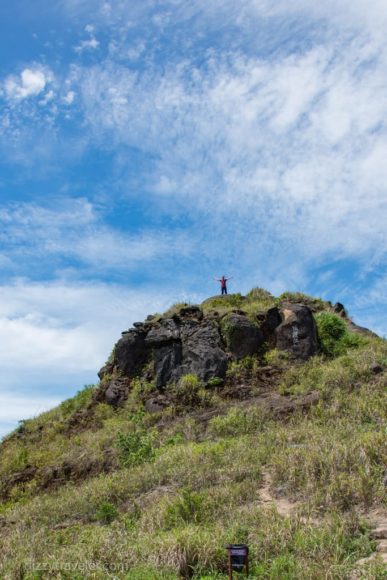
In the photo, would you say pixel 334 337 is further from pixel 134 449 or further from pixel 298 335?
pixel 134 449

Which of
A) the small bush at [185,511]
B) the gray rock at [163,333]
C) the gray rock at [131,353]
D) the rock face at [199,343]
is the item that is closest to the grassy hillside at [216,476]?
the small bush at [185,511]

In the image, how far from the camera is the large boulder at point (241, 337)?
57.8 feet

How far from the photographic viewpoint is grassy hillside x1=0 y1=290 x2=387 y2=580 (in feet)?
20.8

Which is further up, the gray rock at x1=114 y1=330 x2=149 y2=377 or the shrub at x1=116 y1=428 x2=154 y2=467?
the gray rock at x1=114 y1=330 x2=149 y2=377

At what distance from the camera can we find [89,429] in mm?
17344

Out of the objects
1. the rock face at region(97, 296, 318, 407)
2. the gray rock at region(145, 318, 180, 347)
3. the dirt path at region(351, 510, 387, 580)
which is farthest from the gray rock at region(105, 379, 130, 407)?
the dirt path at region(351, 510, 387, 580)

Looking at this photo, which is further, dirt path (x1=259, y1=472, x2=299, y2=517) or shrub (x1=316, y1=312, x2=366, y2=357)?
shrub (x1=316, y1=312, x2=366, y2=357)

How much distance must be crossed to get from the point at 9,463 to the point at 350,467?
11835 mm

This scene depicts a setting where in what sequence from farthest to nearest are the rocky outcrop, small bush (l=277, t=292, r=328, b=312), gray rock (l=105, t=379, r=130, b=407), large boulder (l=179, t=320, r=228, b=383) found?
1. small bush (l=277, t=292, r=328, b=312)
2. gray rock (l=105, t=379, r=130, b=407)
3. the rocky outcrop
4. large boulder (l=179, t=320, r=228, b=383)

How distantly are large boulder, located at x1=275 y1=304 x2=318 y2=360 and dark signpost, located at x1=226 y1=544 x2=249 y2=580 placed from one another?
1206 centimetres

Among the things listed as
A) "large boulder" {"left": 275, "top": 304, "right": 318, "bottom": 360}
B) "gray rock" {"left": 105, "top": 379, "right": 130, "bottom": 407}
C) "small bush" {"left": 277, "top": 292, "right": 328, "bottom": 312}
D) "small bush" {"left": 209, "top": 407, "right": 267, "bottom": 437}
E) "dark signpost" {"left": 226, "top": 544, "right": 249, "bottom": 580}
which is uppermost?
"small bush" {"left": 277, "top": 292, "right": 328, "bottom": 312}

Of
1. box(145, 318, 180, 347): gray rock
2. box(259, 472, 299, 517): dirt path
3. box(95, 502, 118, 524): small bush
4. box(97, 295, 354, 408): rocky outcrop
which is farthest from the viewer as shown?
box(145, 318, 180, 347): gray rock

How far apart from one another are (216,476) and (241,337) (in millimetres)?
8550

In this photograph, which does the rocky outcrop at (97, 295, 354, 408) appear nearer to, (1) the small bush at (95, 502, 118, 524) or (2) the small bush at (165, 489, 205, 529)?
(1) the small bush at (95, 502, 118, 524)
